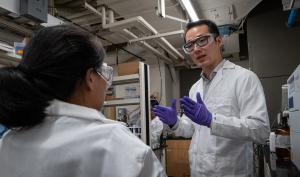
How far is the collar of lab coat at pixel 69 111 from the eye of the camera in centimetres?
58

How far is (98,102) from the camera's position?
0.69 meters

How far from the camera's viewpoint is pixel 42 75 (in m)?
0.59

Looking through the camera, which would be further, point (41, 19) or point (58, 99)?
point (41, 19)

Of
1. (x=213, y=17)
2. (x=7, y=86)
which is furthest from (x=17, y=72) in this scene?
(x=213, y=17)

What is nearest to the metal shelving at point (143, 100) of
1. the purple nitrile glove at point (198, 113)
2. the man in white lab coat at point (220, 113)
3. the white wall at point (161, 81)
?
the man in white lab coat at point (220, 113)

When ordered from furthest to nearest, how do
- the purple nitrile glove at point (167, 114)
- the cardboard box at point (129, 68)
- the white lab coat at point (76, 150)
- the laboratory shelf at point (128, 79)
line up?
the cardboard box at point (129, 68) < the laboratory shelf at point (128, 79) < the purple nitrile glove at point (167, 114) < the white lab coat at point (76, 150)

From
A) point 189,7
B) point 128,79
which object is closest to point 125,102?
point 128,79

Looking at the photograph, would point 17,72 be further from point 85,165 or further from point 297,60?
point 297,60

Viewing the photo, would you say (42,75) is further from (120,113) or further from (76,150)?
(120,113)

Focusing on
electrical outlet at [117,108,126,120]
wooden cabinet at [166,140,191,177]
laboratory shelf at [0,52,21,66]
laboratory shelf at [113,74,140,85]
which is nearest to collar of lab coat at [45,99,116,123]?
laboratory shelf at [0,52,21,66]

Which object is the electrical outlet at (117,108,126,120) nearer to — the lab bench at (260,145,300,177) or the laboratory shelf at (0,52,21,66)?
the laboratory shelf at (0,52,21,66)

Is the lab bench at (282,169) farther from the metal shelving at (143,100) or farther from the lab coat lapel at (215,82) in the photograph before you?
the metal shelving at (143,100)

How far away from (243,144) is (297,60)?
2.18 meters

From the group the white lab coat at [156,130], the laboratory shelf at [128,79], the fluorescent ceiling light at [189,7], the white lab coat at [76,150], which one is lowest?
the white lab coat at [156,130]
